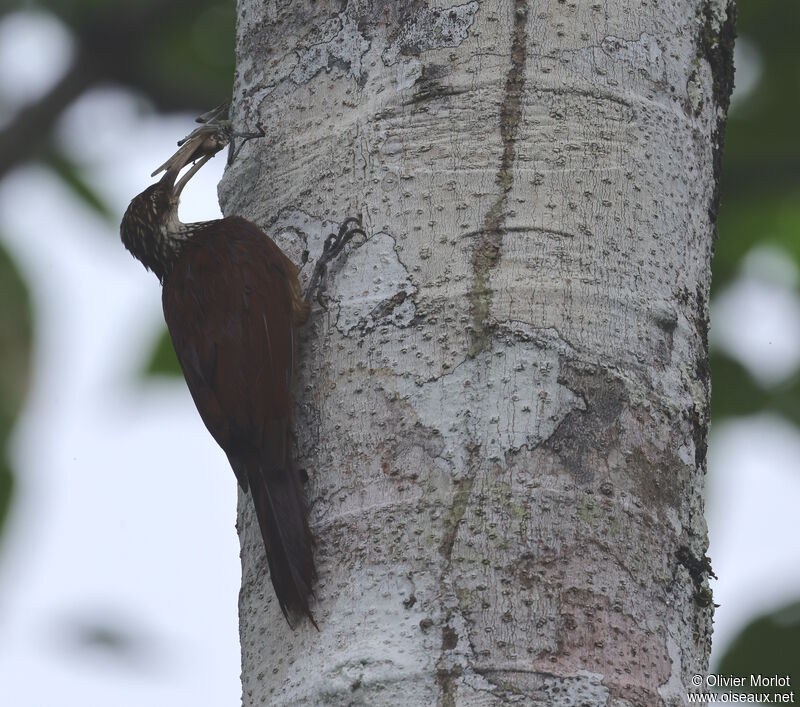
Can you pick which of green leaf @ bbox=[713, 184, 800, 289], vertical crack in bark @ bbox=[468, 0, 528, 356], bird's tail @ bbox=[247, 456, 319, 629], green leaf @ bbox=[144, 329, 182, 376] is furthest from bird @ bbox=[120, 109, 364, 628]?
green leaf @ bbox=[713, 184, 800, 289]

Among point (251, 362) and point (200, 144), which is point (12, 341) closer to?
point (200, 144)

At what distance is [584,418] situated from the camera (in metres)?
2.20

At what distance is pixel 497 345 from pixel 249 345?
83 cm

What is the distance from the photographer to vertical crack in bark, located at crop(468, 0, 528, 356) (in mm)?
2268

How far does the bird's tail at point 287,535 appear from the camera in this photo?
7.06 feet

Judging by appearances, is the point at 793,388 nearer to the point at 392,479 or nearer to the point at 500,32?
the point at 500,32

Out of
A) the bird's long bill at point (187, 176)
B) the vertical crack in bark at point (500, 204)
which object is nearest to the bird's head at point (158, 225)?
the bird's long bill at point (187, 176)

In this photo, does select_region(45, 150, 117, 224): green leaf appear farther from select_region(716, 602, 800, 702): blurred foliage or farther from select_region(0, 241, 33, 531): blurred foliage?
select_region(716, 602, 800, 702): blurred foliage

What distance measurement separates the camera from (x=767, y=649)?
9.97 ft

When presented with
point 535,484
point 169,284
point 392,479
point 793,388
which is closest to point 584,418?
point 535,484

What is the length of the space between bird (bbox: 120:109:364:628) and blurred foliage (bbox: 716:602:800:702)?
4.18ft

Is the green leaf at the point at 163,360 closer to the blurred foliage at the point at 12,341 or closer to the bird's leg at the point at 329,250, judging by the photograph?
the blurred foliage at the point at 12,341

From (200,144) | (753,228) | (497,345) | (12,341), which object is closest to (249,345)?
(200,144)

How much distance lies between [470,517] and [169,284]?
1.50m
